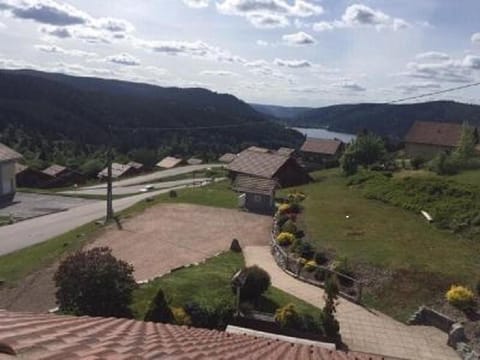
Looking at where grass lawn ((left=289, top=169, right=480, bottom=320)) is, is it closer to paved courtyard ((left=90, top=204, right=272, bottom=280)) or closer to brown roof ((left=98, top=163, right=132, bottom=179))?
paved courtyard ((left=90, top=204, right=272, bottom=280))

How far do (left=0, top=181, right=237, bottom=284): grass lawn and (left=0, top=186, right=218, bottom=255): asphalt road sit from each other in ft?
5.34

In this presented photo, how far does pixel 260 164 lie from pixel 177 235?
75.3 feet

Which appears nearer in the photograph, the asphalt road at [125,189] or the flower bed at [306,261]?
the flower bed at [306,261]

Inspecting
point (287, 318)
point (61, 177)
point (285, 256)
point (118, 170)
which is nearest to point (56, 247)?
point (285, 256)

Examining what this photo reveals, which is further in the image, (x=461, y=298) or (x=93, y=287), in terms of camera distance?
(x=461, y=298)

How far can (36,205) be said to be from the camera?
1967 inches

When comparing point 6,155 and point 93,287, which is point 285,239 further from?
point 6,155

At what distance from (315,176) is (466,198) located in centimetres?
2719

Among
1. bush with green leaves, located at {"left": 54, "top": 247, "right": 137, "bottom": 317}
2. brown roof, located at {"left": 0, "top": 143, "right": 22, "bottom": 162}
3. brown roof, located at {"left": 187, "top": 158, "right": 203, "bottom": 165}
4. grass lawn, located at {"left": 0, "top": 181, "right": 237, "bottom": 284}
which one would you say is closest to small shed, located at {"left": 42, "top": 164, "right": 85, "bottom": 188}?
brown roof, located at {"left": 0, "top": 143, "right": 22, "bottom": 162}

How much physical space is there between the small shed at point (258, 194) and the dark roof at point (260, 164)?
962 centimetres

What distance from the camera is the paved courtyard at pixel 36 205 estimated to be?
45719 millimetres

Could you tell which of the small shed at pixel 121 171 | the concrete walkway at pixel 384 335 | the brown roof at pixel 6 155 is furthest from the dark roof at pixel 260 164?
the small shed at pixel 121 171

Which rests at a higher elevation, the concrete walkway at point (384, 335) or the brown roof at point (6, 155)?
the brown roof at point (6, 155)

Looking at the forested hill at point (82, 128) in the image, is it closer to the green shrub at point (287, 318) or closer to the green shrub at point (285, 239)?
the green shrub at point (285, 239)
